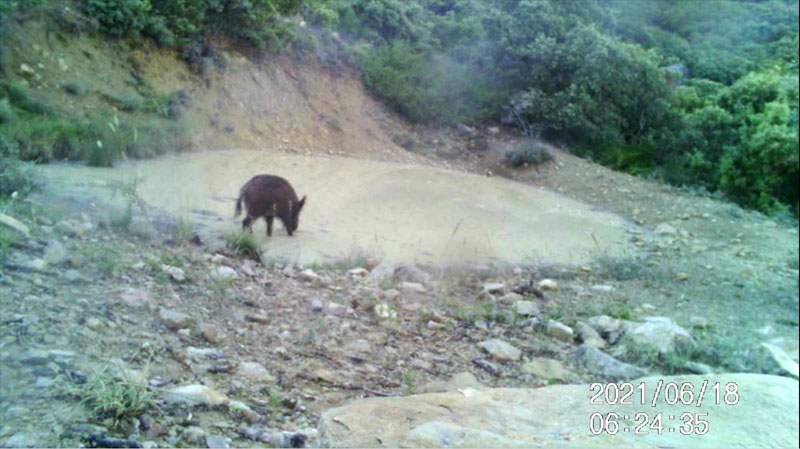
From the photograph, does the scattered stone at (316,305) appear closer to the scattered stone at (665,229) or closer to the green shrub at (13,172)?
the green shrub at (13,172)

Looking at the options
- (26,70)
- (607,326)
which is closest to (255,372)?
(26,70)

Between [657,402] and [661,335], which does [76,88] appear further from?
[661,335]

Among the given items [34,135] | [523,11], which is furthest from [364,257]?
[34,135]

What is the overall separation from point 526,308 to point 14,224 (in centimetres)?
286

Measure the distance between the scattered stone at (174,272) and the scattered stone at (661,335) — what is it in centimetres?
271

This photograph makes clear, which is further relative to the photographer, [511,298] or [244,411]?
[511,298]

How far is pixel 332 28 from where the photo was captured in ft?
13.6

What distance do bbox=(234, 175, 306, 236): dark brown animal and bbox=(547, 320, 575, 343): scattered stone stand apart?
1.77 m

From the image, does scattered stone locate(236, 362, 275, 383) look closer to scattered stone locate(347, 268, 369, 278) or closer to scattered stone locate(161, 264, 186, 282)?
scattered stone locate(161, 264, 186, 282)

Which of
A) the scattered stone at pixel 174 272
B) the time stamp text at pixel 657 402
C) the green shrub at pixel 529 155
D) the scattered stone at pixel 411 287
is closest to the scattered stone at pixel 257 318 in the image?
the scattered stone at pixel 174 272

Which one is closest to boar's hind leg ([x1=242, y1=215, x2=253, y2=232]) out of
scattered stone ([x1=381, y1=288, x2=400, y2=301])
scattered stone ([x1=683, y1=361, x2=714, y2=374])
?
scattered stone ([x1=381, y1=288, x2=400, y2=301])

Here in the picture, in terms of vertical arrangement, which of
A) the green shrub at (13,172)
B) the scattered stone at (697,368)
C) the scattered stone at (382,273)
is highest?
the green shrub at (13,172)

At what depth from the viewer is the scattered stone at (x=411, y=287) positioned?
15.4 ft

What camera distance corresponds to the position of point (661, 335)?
4.55 meters
